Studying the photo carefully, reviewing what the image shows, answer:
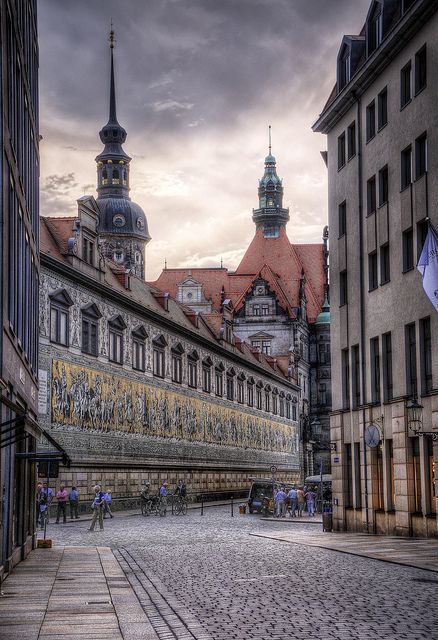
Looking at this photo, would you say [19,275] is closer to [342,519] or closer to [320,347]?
[342,519]

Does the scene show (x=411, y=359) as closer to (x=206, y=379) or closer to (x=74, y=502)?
(x=74, y=502)

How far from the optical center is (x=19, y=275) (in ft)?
70.8

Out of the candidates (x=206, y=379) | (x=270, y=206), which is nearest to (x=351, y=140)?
(x=206, y=379)

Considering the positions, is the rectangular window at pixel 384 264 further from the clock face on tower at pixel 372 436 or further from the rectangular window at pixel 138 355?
the rectangular window at pixel 138 355

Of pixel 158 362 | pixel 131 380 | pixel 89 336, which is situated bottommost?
pixel 131 380

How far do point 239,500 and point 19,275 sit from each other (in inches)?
2508

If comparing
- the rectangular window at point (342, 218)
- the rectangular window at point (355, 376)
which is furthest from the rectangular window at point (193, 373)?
the rectangular window at point (355, 376)

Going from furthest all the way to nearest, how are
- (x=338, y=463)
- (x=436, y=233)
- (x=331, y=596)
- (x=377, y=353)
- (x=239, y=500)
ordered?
1. (x=239, y=500)
2. (x=338, y=463)
3. (x=377, y=353)
4. (x=436, y=233)
5. (x=331, y=596)

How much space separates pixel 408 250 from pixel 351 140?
280 inches

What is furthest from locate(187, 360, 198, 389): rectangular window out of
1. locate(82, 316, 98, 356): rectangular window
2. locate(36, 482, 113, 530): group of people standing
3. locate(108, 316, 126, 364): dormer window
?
locate(36, 482, 113, 530): group of people standing

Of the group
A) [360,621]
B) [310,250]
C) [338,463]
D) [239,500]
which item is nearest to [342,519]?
[338,463]

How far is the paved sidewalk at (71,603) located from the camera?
12.4m

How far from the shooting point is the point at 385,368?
3322 cm

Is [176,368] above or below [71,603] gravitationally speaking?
above
